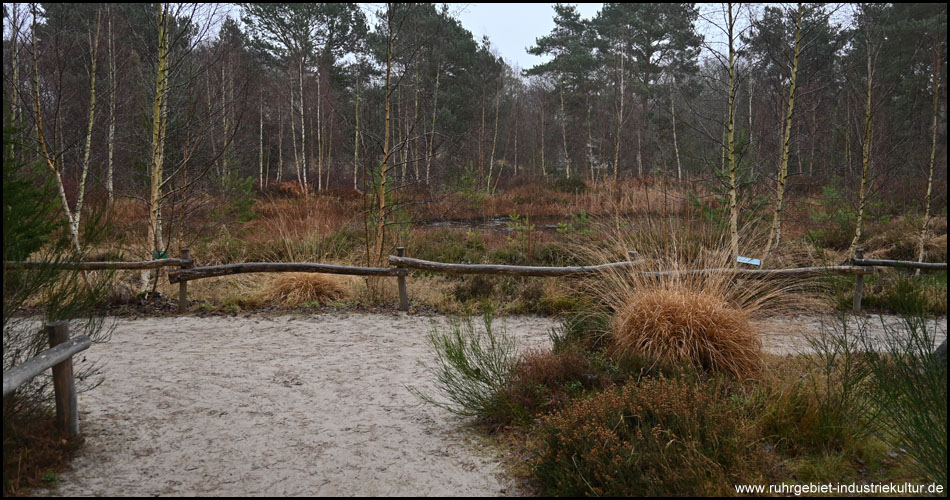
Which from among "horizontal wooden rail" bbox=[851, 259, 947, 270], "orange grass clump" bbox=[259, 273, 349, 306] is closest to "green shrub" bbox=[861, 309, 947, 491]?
"horizontal wooden rail" bbox=[851, 259, 947, 270]

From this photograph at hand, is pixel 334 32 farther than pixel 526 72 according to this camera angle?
No

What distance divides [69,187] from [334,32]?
14.5 metres

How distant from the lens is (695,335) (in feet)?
14.9

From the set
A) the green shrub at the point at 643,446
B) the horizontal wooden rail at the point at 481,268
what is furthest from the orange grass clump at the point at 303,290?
the green shrub at the point at 643,446

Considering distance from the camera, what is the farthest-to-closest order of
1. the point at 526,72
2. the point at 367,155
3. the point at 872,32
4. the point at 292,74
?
1. the point at 526,72
2. the point at 292,74
3. the point at 872,32
4. the point at 367,155

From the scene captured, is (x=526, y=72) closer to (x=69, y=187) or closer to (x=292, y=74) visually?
(x=292, y=74)

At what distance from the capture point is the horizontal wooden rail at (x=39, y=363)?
9.23 ft

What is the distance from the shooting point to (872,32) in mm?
8836

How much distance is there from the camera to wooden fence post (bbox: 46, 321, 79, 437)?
3.37 metres

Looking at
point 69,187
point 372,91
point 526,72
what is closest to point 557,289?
point 69,187

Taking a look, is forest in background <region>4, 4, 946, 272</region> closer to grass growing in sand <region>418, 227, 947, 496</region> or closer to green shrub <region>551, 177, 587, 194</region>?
green shrub <region>551, 177, 587, 194</region>

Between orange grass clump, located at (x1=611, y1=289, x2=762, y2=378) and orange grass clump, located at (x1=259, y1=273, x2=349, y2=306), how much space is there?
4.83m

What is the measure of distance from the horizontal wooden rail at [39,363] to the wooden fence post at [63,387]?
0.21 ft

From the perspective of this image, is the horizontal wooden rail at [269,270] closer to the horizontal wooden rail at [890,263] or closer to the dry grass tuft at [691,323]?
the dry grass tuft at [691,323]
